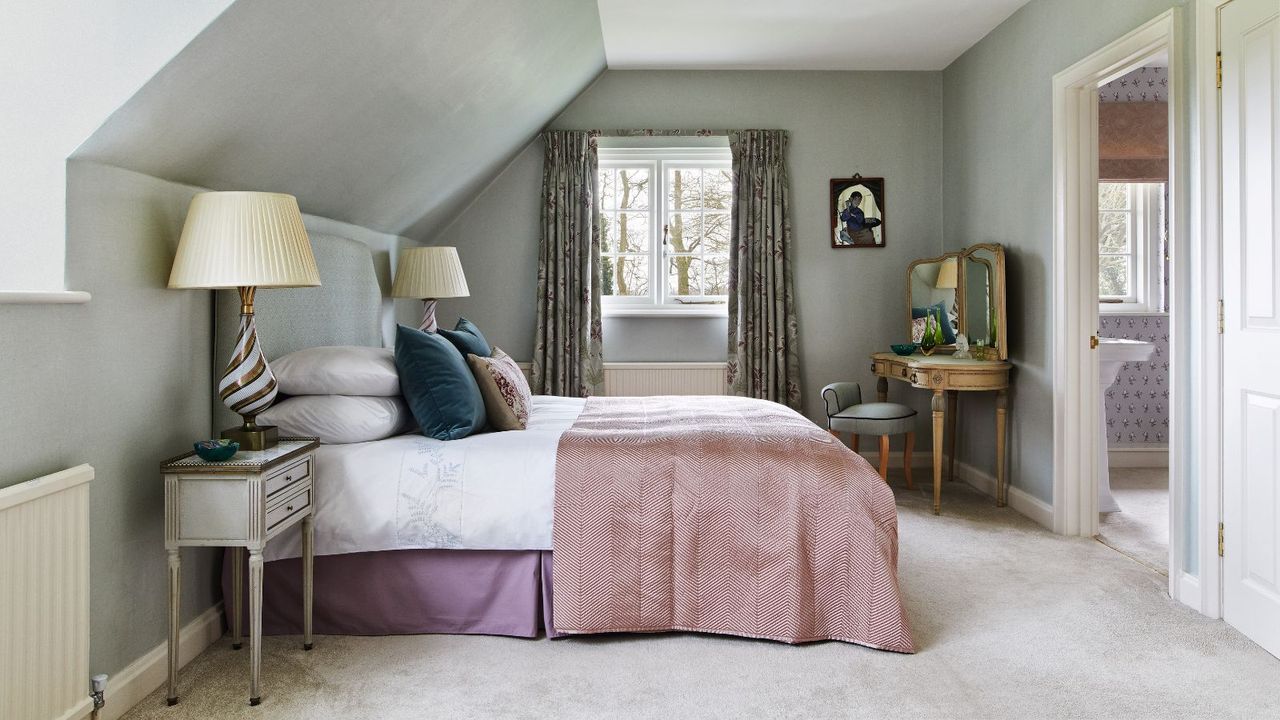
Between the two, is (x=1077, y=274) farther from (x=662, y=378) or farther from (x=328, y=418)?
(x=328, y=418)

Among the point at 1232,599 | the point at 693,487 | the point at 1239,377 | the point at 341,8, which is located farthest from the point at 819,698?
the point at 341,8

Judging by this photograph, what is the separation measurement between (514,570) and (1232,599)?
7.66 ft

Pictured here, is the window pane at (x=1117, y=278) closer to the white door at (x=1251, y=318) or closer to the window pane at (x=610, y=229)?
the white door at (x=1251, y=318)

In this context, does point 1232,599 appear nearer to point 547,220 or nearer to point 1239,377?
point 1239,377

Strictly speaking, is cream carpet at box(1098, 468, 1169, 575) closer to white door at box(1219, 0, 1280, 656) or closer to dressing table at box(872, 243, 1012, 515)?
dressing table at box(872, 243, 1012, 515)

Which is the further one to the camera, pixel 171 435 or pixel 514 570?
pixel 514 570

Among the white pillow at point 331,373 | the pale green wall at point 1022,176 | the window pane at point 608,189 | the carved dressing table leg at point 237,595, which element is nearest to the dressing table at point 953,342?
the pale green wall at point 1022,176

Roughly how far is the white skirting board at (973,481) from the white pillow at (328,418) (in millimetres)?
2987

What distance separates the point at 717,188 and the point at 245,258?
3.82m

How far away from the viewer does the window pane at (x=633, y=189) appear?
5.57 m

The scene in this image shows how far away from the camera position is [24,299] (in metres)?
1.77

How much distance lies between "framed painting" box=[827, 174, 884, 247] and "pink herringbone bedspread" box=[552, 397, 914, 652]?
3.12m

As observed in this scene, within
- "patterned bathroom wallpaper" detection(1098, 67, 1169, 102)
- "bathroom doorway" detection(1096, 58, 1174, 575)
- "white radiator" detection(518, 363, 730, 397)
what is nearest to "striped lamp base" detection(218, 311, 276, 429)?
"white radiator" detection(518, 363, 730, 397)

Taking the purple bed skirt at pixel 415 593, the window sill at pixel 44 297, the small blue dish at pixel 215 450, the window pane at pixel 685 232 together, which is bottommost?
the purple bed skirt at pixel 415 593
